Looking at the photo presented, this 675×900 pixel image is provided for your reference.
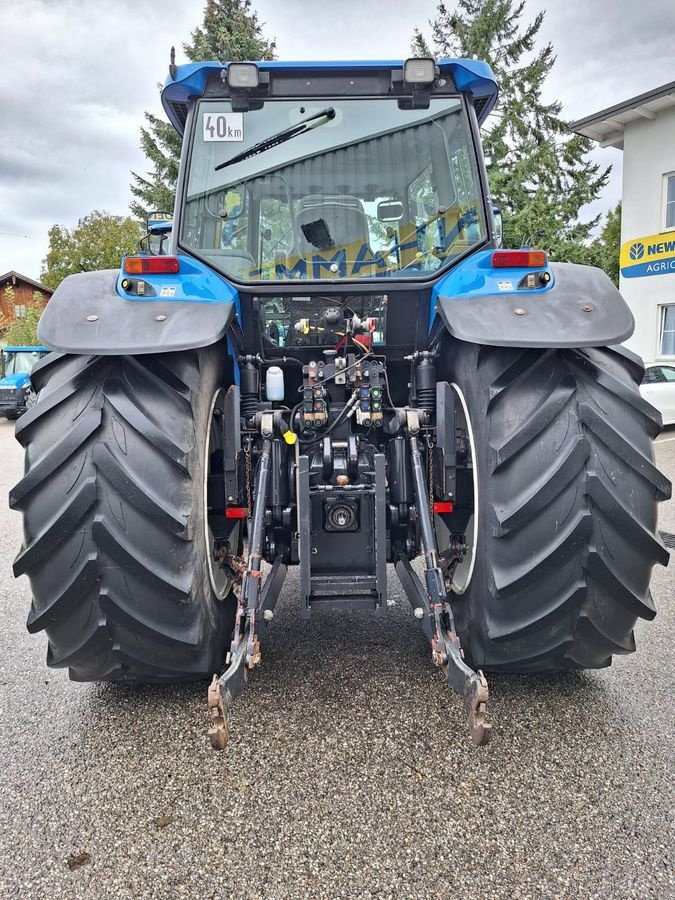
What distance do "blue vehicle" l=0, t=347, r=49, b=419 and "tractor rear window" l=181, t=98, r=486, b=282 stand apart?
58.8ft

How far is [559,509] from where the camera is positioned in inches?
85.0

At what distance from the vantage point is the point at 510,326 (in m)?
2.25

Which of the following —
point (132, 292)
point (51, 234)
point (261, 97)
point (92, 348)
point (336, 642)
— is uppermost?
point (51, 234)

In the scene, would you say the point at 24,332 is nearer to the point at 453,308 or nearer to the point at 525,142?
the point at 525,142

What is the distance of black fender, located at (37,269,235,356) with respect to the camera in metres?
2.16

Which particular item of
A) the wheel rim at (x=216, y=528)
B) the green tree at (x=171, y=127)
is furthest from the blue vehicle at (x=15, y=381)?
the wheel rim at (x=216, y=528)

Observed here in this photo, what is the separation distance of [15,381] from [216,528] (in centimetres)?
1965

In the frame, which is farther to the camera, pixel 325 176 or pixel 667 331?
pixel 667 331

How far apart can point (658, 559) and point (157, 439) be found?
173 centimetres

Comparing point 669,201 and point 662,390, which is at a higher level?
point 669,201

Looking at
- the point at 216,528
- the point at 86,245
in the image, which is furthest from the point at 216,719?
the point at 86,245

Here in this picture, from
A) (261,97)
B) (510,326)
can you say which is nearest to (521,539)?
(510,326)

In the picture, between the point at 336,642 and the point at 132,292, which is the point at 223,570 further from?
the point at 132,292

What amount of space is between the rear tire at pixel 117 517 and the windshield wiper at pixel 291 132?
4.05 ft
